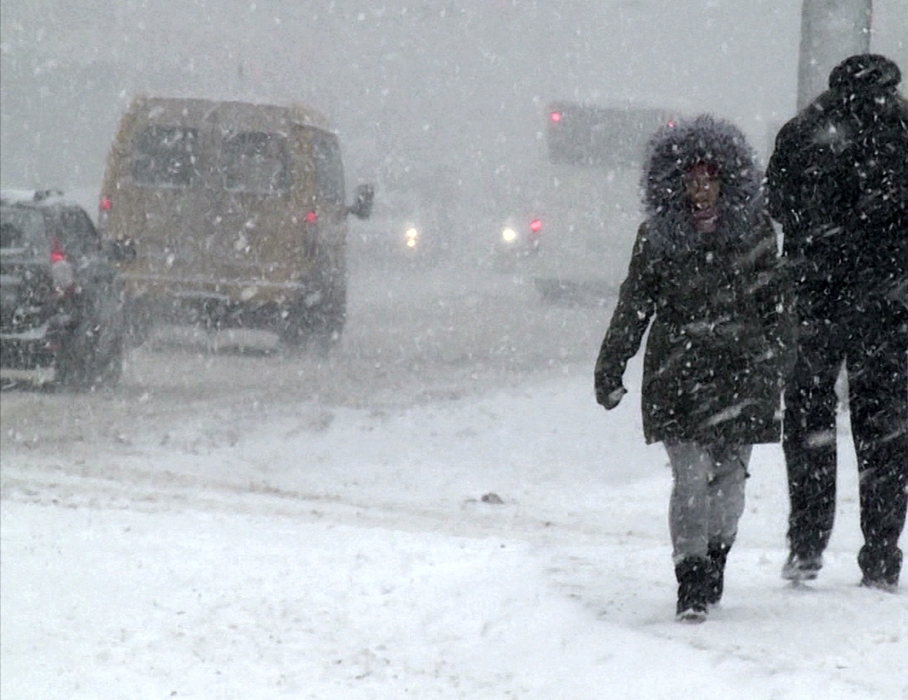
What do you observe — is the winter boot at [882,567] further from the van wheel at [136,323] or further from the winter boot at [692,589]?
the van wheel at [136,323]

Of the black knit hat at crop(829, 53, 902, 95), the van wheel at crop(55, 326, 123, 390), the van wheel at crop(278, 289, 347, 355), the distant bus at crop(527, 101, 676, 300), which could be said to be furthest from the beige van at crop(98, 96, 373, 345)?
the black knit hat at crop(829, 53, 902, 95)

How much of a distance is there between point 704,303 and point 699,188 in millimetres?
351

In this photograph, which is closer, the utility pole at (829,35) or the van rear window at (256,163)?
the utility pole at (829,35)

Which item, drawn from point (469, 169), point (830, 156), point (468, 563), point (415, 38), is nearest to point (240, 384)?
point (468, 563)

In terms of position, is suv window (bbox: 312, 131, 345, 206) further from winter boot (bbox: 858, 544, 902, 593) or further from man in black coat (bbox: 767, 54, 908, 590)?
winter boot (bbox: 858, 544, 902, 593)

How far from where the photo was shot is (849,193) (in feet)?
18.9

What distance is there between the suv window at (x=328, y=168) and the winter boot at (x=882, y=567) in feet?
34.8

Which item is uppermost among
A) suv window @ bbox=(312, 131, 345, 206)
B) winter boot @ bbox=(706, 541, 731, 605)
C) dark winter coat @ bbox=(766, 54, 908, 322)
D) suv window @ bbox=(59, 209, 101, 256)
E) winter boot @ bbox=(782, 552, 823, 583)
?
dark winter coat @ bbox=(766, 54, 908, 322)

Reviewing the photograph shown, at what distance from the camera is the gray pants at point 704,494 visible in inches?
214

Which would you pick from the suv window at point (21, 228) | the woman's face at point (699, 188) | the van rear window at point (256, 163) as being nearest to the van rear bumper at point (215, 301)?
the van rear window at point (256, 163)

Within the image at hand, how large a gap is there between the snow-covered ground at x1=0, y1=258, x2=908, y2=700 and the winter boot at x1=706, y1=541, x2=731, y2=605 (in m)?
0.12

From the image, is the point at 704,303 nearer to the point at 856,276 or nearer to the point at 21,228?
the point at 856,276

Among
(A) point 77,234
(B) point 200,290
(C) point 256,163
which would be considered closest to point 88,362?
(A) point 77,234

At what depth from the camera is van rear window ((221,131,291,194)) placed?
1573 cm
